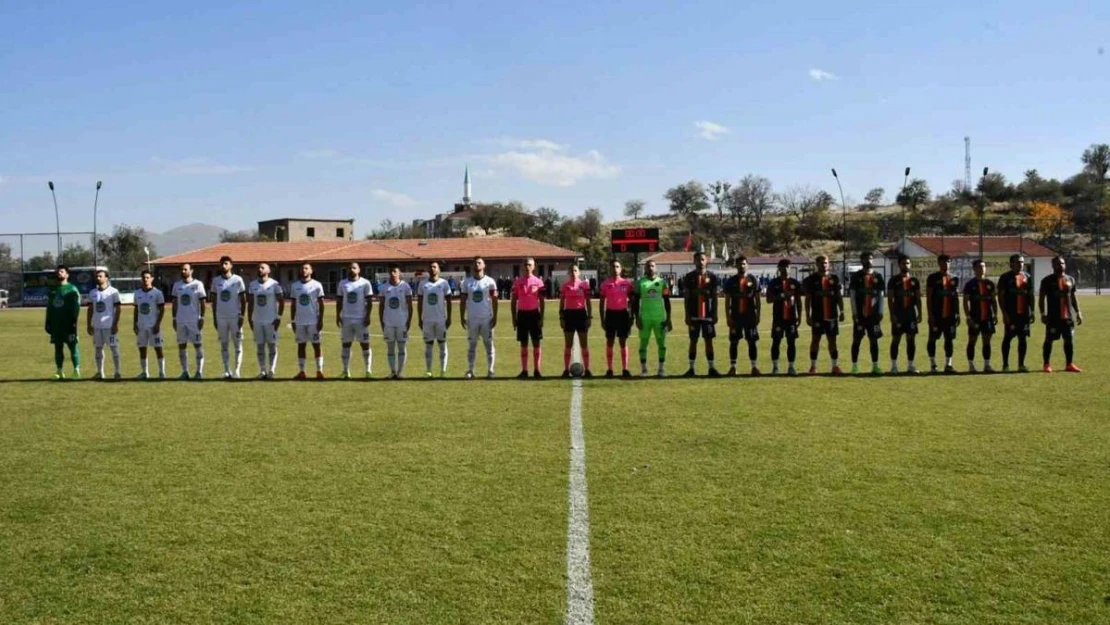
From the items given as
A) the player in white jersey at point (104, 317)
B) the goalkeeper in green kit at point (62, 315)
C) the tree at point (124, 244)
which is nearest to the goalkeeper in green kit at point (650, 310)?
the player in white jersey at point (104, 317)

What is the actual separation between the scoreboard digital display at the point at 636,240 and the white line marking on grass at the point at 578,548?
312 inches

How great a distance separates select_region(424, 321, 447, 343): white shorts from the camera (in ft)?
46.2

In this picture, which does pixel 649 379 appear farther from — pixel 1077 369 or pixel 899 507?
pixel 899 507

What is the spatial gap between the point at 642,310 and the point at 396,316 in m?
3.74

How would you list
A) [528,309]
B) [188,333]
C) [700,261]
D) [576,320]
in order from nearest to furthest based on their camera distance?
[700,261], [576,320], [528,309], [188,333]

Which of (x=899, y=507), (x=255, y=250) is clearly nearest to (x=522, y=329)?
(x=899, y=507)

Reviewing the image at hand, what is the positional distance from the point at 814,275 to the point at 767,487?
24.8ft

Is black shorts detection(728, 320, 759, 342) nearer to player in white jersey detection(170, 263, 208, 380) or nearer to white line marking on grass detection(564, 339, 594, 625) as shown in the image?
white line marking on grass detection(564, 339, 594, 625)

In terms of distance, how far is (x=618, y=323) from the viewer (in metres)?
13.7

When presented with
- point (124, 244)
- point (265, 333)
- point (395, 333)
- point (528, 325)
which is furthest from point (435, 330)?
point (124, 244)

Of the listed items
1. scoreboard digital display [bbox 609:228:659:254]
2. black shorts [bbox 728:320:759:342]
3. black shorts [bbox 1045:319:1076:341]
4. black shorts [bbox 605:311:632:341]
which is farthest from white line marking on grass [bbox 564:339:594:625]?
black shorts [bbox 1045:319:1076:341]

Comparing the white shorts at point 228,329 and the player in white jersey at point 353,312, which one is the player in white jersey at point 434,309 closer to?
the player in white jersey at point 353,312

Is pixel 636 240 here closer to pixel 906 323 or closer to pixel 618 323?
pixel 618 323

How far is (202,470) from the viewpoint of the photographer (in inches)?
296
